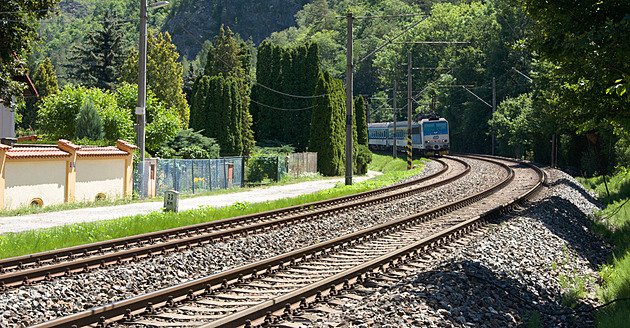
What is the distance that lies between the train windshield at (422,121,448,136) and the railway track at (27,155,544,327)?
37.4m

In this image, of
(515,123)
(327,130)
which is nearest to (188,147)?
(327,130)

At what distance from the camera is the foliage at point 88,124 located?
3066 cm

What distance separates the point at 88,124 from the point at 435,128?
3210 cm

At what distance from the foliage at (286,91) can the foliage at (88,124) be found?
1958 centimetres

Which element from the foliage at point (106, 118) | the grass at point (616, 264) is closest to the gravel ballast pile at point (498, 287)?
the grass at point (616, 264)

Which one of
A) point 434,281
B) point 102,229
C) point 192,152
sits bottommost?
point 434,281

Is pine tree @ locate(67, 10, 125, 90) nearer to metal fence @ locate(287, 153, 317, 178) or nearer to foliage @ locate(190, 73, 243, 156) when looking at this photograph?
foliage @ locate(190, 73, 243, 156)

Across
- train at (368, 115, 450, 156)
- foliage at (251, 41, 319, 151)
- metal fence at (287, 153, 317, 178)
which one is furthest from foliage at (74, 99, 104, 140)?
train at (368, 115, 450, 156)

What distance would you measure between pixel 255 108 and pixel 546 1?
40893mm

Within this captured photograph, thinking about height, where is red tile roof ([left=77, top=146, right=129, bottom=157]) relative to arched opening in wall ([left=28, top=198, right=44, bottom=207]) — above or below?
above

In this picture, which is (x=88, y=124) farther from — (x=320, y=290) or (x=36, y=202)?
(x=320, y=290)

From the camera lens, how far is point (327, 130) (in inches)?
1577

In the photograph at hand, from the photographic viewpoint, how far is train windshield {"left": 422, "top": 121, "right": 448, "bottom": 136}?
174 ft

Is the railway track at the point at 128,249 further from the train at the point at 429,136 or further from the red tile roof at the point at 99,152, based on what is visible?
the train at the point at 429,136
